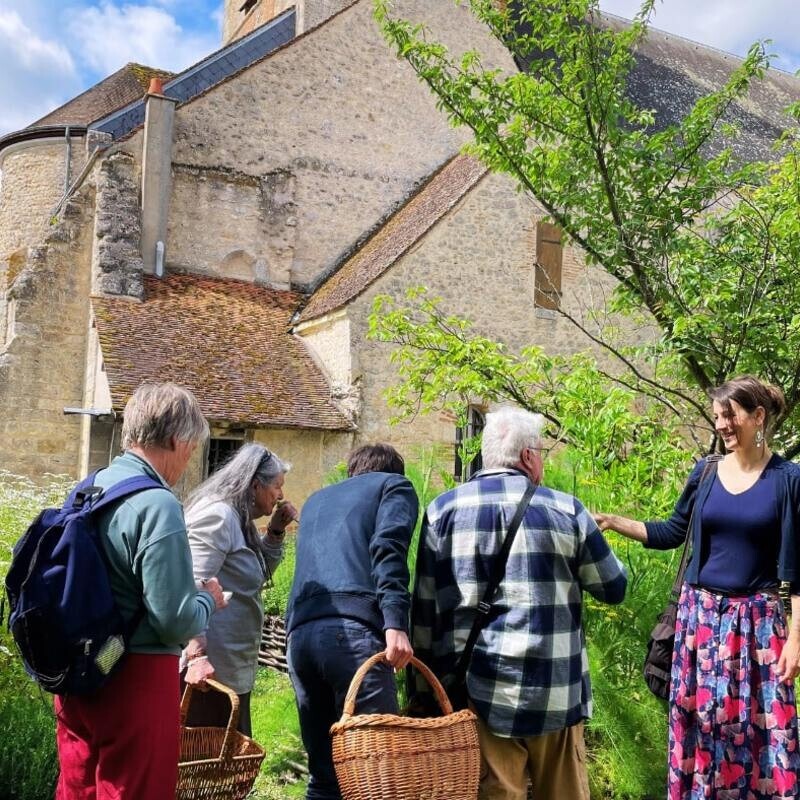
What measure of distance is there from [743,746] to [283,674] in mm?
4641

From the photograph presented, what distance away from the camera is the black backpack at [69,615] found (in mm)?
2596

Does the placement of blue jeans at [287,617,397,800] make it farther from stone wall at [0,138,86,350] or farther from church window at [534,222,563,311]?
stone wall at [0,138,86,350]

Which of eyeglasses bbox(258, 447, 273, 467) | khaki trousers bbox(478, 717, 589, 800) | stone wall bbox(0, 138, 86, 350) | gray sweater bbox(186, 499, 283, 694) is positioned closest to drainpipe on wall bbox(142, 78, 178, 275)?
stone wall bbox(0, 138, 86, 350)

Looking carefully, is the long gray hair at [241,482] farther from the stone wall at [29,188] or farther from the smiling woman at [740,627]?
the stone wall at [29,188]

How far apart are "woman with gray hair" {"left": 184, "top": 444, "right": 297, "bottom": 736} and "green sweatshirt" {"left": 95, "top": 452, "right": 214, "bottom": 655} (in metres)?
1.10

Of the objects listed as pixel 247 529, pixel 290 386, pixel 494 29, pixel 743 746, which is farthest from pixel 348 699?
pixel 290 386

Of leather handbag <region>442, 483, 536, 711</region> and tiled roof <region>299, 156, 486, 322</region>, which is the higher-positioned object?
tiled roof <region>299, 156, 486, 322</region>

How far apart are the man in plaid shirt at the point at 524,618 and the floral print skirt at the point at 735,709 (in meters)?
0.51

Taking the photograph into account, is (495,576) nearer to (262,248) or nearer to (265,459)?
(265,459)

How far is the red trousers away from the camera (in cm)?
268

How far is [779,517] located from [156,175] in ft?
44.8

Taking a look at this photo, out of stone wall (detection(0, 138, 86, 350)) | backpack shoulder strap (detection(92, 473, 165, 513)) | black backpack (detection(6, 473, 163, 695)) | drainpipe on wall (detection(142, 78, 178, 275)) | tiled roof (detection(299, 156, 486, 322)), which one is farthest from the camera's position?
stone wall (detection(0, 138, 86, 350))

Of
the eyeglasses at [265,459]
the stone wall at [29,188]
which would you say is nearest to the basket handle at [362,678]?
the eyeglasses at [265,459]

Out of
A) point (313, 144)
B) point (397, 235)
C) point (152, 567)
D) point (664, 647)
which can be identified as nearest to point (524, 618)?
point (664, 647)
